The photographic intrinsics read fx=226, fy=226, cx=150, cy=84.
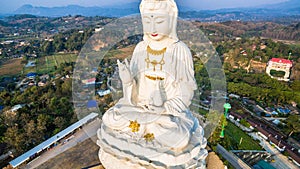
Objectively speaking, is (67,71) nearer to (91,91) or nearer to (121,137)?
(91,91)

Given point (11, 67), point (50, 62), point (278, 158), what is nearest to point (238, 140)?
point (278, 158)

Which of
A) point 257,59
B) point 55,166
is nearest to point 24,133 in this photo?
point 55,166

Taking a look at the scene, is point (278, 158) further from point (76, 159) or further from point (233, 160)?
point (76, 159)

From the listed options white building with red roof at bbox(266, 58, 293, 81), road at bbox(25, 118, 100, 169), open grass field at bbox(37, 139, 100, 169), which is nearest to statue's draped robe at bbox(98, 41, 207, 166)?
open grass field at bbox(37, 139, 100, 169)

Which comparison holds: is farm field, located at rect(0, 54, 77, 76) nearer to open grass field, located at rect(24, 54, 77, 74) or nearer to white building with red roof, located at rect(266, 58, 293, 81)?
open grass field, located at rect(24, 54, 77, 74)

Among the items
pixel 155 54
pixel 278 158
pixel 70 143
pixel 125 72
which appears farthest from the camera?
pixel 278 158

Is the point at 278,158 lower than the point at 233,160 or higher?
lower
